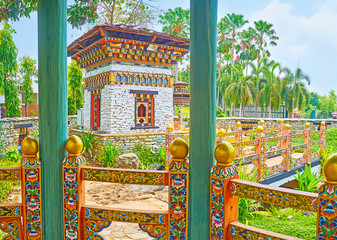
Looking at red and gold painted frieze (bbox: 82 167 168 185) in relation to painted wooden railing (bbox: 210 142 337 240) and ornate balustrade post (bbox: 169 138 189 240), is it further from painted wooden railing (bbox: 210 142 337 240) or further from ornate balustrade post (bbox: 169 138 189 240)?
painted wooden railing (bbox: 210 142 337 240)

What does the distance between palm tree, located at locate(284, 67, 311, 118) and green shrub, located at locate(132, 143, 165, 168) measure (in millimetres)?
18272

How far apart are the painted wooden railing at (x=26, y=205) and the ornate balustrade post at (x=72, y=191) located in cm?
24

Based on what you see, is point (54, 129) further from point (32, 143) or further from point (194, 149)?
point (194, 149)

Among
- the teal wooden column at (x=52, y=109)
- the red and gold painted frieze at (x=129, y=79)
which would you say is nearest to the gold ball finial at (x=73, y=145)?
the teal wooden column at (x=52, y=109)

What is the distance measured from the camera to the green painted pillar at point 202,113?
203 cm

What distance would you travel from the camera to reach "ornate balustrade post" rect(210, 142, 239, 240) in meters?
1.91

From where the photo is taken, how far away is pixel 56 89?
235 centimetres

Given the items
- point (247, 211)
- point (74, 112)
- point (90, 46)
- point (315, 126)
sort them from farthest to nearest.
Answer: point (74, 112)
point (315, 126)
point (90, 46)
point (247, 211)

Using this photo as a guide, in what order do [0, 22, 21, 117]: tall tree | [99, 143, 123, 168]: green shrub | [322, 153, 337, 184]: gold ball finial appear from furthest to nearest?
[0, 22, 21, 117]: tall tree, [99, 143, 123, 168]: green shrub, [322, 153, 337, 184]: gold ball finial

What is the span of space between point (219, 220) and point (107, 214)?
2.95ft

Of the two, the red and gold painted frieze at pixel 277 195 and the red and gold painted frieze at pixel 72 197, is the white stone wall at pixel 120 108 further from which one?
the red and gold painted frieze at pixel 277 195

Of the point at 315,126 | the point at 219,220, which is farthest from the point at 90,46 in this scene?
the point at 315,126

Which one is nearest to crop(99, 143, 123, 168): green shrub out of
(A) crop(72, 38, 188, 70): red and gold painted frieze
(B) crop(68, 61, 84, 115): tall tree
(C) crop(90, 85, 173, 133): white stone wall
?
(C) crop(90, 85, 173, 133): white stone wall

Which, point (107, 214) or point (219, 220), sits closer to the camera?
point (219, 220)
